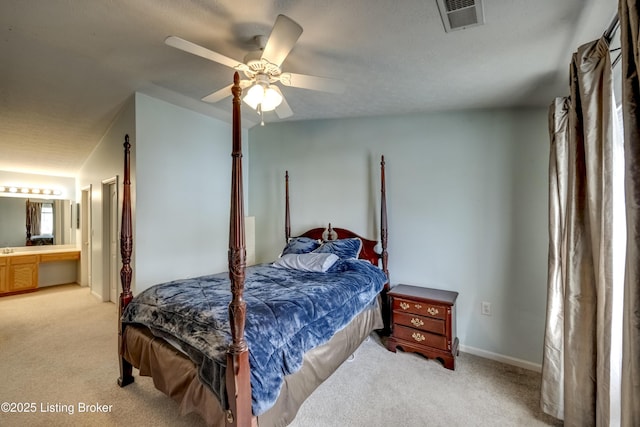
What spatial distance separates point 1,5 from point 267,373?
2.92 m

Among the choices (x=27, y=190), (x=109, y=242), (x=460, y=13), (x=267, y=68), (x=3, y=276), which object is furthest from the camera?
(x=27, y=190)

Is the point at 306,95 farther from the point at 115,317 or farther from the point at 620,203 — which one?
the point at 115,317

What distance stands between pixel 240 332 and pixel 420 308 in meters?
1.89

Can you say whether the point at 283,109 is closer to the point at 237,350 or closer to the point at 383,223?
the point at 383,223

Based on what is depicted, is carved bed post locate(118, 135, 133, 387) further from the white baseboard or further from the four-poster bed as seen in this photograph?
the white baseboard

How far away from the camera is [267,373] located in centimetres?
153

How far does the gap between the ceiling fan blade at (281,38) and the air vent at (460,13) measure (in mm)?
775

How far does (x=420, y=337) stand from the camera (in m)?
2.69

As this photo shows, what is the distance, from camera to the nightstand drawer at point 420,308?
8.48 ft

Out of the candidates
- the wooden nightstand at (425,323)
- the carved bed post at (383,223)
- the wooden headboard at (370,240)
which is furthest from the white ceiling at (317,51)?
the wooden nightstand at (425,323)

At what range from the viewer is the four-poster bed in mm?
1407

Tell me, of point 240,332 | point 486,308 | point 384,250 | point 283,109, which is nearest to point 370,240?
point 384,250

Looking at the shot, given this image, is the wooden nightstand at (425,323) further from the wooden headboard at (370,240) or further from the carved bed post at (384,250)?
the wooden headboard at (370,240)

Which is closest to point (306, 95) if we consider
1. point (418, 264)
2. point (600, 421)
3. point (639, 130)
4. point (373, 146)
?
point (373, 146)
